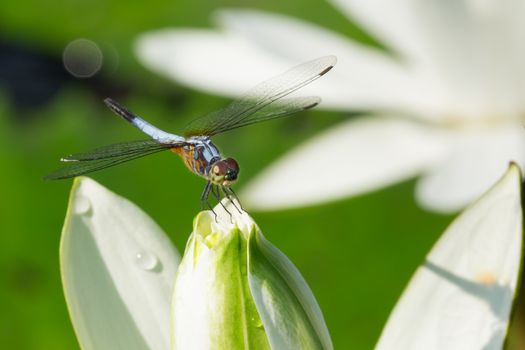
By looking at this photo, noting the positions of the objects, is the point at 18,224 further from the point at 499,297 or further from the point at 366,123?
the point at 499,297

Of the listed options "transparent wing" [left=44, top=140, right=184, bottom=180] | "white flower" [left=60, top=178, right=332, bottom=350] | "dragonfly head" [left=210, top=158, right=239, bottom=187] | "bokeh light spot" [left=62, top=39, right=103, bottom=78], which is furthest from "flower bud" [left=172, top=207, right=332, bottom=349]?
"bokeh light spot" [left=62, top=39, right=103, bottom=78]

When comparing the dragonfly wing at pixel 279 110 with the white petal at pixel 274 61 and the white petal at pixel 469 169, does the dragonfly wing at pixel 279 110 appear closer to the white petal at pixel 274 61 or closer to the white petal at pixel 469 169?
the white petal at pixel 469 169

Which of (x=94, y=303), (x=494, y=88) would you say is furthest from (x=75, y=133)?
(x=94, y=303)

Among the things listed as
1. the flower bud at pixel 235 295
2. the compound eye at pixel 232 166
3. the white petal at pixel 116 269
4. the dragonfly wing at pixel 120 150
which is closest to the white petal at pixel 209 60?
the dragonfly wing at pixel 120 150

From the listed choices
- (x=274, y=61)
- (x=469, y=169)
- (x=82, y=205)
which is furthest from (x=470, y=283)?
(x=274, y=61)

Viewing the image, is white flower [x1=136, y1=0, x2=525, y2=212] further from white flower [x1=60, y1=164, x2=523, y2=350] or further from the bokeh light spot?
the bokeh light spot

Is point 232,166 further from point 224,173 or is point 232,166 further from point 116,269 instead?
point 116,269
